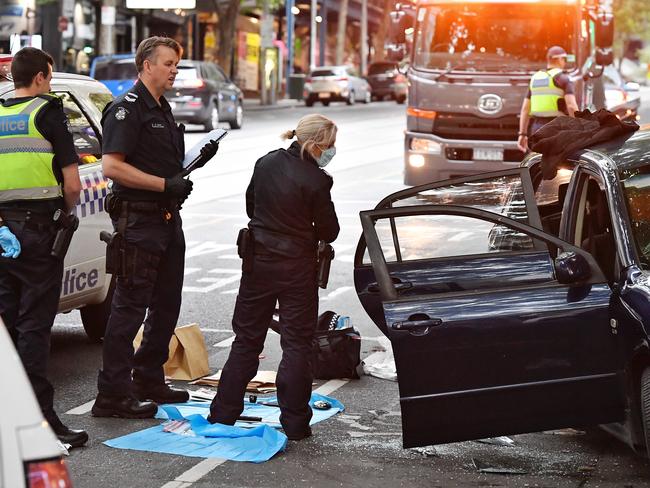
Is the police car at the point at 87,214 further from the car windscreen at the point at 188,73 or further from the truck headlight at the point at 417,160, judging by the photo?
the car windscreen at the point at 188,73

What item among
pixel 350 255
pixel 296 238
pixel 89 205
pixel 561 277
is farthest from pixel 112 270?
pixel 350 255

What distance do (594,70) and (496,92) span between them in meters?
1.33

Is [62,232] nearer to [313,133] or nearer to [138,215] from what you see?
[138,215]

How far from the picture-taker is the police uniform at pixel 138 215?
7.28 m

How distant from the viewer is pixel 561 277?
6066 mm

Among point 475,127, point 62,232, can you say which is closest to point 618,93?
point 475,127

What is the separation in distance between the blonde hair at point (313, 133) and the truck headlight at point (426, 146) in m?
10.6

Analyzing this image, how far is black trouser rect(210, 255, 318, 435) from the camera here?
6.96 metres

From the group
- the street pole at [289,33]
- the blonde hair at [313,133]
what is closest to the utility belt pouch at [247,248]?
the blonde hair at [313,133]

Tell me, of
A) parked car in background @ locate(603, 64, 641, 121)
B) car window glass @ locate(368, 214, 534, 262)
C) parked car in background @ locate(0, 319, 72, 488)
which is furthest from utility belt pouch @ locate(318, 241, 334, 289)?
parked car in background @ locate(603, 64, 641, 121)

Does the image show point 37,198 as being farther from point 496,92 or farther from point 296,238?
point 496,92

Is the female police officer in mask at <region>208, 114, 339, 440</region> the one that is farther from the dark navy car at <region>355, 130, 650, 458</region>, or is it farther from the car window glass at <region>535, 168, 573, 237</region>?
the car window glass at <region>535, 168, 573, 237</region>

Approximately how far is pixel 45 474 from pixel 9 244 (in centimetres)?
375

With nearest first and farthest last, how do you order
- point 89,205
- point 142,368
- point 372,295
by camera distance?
point 372,295 < point 142,368 < point 89,205
